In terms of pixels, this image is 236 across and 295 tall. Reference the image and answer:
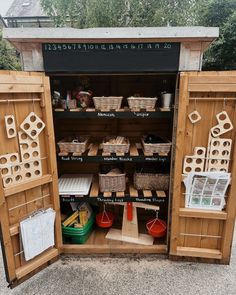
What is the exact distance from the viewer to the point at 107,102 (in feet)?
5.77

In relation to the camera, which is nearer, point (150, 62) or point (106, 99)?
point (150, 62)

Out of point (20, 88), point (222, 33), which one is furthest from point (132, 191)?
point (222, 33)

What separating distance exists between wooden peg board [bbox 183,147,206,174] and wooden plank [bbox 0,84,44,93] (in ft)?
4.23

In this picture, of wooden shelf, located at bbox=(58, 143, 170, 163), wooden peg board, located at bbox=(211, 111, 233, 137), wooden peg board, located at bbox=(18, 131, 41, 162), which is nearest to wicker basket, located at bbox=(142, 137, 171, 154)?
wooden shelf, located at bbox=(58, 143, 170, 163)

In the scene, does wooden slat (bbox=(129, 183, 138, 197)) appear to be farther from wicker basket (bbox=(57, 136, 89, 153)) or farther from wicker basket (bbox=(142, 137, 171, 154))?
wicker basket (bbox=(57, 136, 89, 153))

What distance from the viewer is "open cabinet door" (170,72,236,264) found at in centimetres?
155

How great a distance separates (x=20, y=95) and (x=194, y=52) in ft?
4.40

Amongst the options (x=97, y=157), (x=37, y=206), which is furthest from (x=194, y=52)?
(x=37, y=206)

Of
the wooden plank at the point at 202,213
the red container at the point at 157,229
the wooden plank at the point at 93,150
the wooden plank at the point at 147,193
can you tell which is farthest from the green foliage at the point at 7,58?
the wooden plank at the point at 202,213

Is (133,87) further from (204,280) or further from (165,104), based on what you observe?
(204,280)

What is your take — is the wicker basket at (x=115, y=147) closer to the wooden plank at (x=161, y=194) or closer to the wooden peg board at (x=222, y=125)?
the wooden plank at (x=161, y=194)

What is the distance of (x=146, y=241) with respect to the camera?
215cm

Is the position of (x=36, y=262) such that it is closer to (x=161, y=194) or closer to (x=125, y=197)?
(x=125, y=197)

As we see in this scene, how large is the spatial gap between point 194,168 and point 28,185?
1.36m
